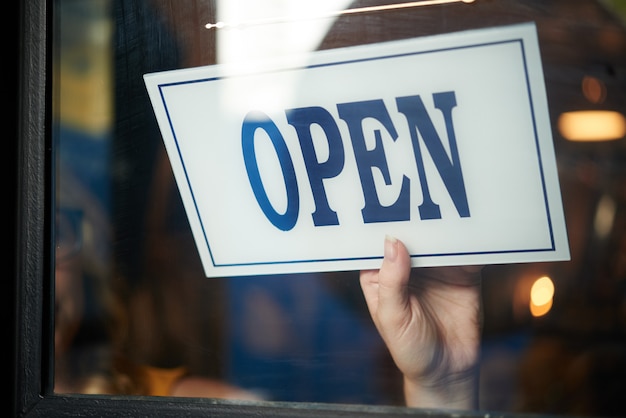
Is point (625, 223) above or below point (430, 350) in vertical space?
above

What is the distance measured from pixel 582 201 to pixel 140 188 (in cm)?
60

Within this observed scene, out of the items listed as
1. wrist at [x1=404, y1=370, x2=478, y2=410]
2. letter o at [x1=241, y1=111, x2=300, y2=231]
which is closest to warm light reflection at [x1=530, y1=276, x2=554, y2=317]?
wrist at [x1=404, y1=370, x2=478, y2=410]

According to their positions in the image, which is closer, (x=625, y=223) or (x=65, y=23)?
(x=625, y=223)

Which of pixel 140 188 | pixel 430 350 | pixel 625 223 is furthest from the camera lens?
pixel 140 188

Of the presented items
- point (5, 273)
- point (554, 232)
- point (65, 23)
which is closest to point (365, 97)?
point (554, 232)

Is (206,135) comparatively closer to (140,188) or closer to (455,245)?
(140,188)

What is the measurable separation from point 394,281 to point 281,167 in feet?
0.70

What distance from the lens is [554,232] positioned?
778 mm

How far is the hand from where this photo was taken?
0.82 m

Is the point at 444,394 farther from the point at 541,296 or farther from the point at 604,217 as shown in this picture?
the point at 604,217

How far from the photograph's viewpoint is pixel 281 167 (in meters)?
0.89

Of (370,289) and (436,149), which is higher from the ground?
(436,149)

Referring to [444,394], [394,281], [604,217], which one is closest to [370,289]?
[394,281]

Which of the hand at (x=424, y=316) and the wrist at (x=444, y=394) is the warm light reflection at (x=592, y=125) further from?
the wrist at (x=444, y=394)
